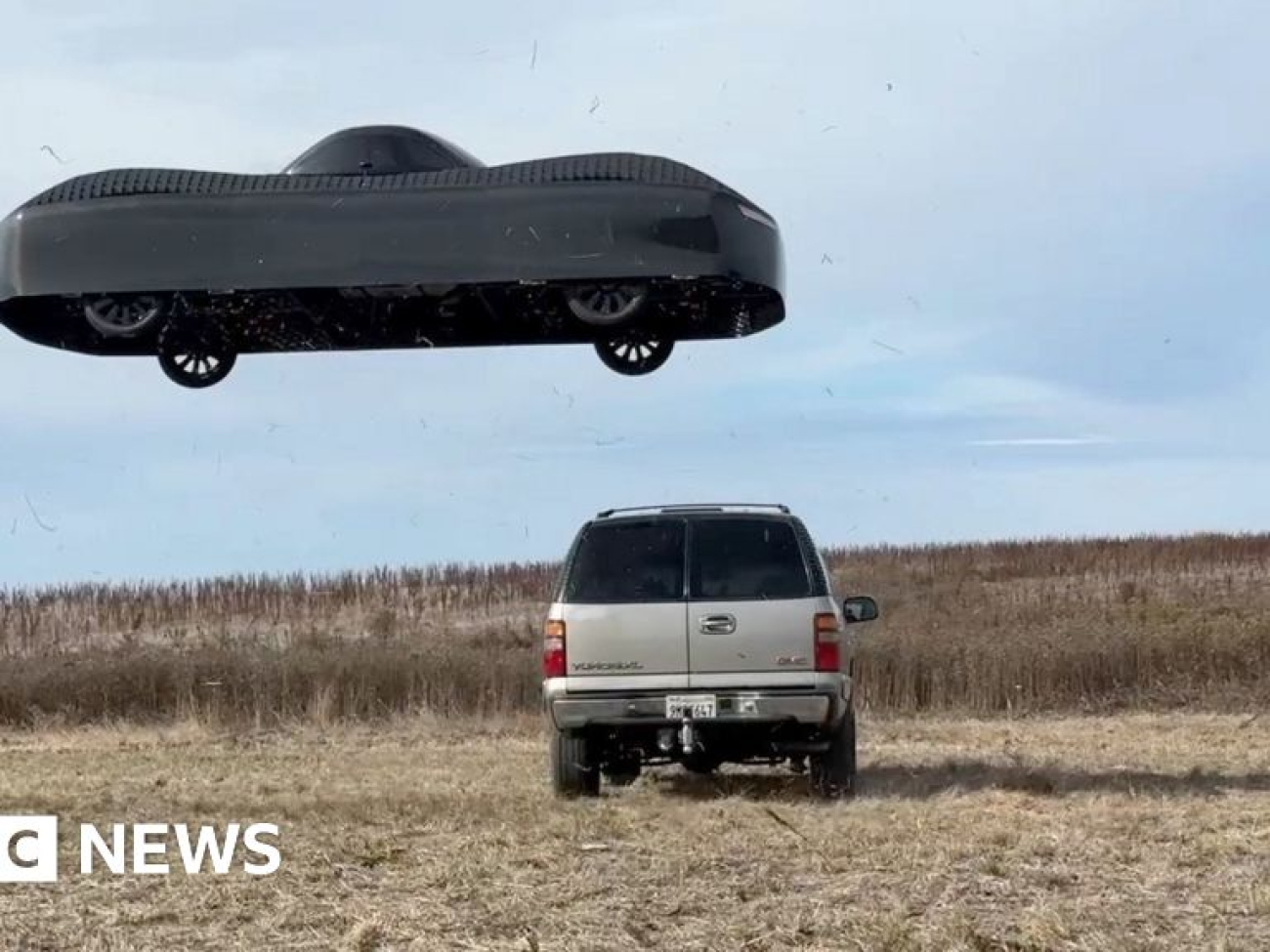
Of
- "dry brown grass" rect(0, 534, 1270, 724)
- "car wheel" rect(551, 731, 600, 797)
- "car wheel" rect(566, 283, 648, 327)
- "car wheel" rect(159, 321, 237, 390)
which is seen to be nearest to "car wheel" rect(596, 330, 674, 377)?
"car wheel" rect(566, 283, 648, 327)

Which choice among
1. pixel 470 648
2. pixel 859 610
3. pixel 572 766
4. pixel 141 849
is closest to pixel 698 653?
pixel 572 766

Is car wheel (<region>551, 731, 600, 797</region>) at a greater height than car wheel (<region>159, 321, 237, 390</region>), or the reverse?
car wheel (<region>159, 321, 237, 390</region>)

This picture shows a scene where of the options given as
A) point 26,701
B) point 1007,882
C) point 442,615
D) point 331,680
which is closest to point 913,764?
point 1007,882

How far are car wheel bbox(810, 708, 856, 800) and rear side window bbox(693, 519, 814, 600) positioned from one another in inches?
39.9

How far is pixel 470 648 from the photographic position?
924 inches

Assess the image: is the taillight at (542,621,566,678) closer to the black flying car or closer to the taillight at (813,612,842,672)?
the taillight at (813,612,842,672)

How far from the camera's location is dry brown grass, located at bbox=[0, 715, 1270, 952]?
6.97 meters

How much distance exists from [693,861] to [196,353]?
11.8 ft

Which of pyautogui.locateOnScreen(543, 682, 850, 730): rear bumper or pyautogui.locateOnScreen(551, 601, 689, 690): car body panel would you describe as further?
pyautogui.locateOnScreen(551, 601, 689, 690): car body panel

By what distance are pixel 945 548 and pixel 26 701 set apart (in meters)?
27.1

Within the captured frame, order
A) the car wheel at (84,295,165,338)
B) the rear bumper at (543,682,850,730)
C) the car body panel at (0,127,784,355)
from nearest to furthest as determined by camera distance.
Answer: the car body panel at (0,127,784,355) → the car wheel at (84,295,165,338) → the rear bumper at (543,682,850,730)

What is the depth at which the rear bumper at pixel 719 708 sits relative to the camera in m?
10.8

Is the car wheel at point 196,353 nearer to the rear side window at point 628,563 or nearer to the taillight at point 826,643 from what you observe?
the rear side window at point 628,563

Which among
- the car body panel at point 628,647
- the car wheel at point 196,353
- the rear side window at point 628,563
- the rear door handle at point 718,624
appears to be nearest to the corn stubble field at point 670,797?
the car body panel at point 628,647
